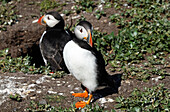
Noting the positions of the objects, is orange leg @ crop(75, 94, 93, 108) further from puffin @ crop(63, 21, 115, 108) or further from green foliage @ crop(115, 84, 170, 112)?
green foliage @ crop(115, 84, 170, 112)

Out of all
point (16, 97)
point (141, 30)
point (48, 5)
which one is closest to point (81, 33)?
point (16, 97)

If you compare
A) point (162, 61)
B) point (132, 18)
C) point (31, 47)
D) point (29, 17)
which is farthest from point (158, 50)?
point (29, 17)

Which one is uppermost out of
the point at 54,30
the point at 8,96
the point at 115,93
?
the point at 54,30

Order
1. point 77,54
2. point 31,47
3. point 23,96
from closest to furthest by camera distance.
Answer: point 77,54, point 23,96, point 31,47

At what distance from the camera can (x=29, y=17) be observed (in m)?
7.54

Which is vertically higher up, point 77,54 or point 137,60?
point 77,54

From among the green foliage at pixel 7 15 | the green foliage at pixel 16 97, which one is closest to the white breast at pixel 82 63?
the green foliage at pixel 16 97

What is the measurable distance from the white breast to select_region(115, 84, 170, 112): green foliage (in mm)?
546

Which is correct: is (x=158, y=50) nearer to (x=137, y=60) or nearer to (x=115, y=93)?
(x=137, y=60)

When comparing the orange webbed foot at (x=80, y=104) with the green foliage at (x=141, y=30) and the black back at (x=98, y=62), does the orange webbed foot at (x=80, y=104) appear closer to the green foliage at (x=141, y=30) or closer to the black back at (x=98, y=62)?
the black back at (x=98, y=62)

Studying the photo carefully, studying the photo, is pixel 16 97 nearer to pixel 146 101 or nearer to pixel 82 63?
pixel 82 63

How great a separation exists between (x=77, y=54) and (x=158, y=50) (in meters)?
2.52

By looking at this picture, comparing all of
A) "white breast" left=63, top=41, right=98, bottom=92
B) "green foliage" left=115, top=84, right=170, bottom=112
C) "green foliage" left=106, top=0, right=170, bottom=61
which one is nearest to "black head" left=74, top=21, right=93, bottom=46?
"white breast" left=63, top=41, right=98, bottom=92

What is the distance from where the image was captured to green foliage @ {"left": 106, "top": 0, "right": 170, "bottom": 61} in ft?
19.2
